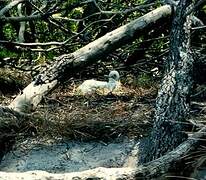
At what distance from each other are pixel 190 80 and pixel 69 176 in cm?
120

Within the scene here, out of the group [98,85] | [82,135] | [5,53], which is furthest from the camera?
[5,53]

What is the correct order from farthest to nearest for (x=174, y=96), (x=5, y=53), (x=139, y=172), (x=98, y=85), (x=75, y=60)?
(x=5, y=53)
(x=98, y=85)
(x=75, y=60)
(x=174, y=96)
(x=139, y=172)

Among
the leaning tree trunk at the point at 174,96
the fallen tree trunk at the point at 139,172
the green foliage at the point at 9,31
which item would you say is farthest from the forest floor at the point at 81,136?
the green foliage at the point at 9,31

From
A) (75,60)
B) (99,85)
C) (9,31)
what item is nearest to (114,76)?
(99,85)

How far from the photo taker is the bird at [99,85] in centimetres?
491

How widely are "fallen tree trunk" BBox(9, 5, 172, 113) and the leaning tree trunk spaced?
0.94 m

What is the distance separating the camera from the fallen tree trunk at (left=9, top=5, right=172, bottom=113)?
4.37 meters

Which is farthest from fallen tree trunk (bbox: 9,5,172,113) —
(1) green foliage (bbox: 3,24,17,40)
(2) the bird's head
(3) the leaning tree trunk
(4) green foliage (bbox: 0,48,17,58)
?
(1) green foliage (bbox: 3,24,17,40)

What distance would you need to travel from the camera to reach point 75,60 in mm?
4652

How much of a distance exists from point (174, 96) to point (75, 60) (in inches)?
54.7

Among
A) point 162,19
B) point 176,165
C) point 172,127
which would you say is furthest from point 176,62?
point 162,19

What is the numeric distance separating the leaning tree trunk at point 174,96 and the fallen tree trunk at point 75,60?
0.94 meters

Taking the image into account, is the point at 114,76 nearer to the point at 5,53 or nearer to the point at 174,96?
the point at 5,53

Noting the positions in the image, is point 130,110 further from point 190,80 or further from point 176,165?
point 176,165
